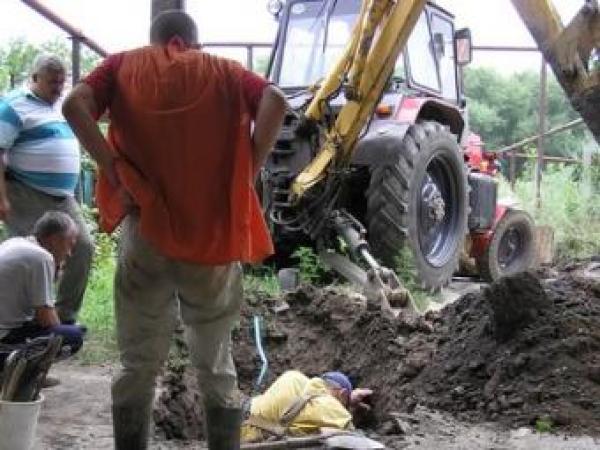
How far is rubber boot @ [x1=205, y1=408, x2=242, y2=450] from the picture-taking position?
354 centimetres

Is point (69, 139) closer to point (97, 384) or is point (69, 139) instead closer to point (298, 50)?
point (97, 384)

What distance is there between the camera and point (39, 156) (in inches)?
197

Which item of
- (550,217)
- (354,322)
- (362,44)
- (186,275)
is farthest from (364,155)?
(550,217)

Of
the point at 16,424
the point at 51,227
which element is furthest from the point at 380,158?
the point at 16,424

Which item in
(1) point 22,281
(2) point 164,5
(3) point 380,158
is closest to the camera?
(1) point 22,281

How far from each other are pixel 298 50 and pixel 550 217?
22.7ft

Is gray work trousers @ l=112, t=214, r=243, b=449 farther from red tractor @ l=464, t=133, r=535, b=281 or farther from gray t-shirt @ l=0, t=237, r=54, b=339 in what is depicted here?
red tractor @ l=464, t=133, r=535, b=281

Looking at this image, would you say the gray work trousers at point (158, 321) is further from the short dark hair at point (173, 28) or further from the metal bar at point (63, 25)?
the metal bar at point (63, 25)

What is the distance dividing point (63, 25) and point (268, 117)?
3.64 meters

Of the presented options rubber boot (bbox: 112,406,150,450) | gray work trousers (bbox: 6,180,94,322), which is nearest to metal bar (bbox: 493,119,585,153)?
gray work trousers (bbox: 6,180,94,322)

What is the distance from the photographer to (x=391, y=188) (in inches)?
308

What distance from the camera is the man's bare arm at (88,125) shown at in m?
3.29

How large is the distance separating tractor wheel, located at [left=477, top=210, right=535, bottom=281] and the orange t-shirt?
7401mm

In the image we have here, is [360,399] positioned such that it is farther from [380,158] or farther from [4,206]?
[380,158]
